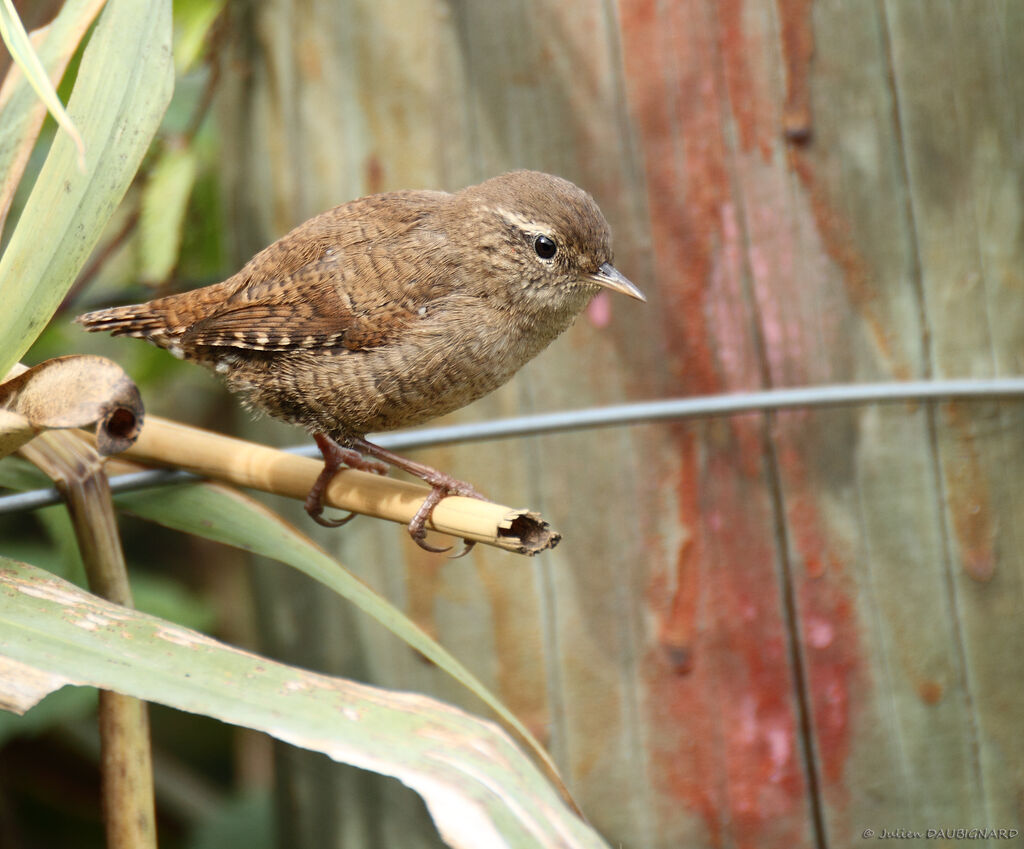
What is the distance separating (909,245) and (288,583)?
5.47 ft

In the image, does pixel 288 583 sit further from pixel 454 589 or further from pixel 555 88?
pixel 555 88

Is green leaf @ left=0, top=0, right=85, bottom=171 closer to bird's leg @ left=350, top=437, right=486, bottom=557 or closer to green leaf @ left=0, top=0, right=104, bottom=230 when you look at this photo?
green leaf @ left=0, top=0, right=104, bottom=230

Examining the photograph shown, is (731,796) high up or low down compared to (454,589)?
down

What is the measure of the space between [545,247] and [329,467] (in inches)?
22.9

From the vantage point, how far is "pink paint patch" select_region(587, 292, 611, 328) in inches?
93.6

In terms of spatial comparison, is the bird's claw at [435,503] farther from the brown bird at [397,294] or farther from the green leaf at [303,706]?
the green leaf at [303,706]

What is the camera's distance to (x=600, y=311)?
2.38 m

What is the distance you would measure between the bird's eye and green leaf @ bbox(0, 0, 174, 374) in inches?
29.2

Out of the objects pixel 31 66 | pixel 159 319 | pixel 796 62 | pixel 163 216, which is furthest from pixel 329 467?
pixel 796 62

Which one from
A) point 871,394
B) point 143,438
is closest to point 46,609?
point 143,438

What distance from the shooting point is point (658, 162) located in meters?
2.29

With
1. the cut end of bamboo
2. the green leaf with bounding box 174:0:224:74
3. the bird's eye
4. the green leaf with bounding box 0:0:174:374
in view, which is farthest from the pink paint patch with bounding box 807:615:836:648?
the green leaf with bounding box 174:0:224:74

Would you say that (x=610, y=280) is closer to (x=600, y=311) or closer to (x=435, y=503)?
(x=600, y=311)

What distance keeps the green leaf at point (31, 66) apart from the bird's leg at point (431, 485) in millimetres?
741
